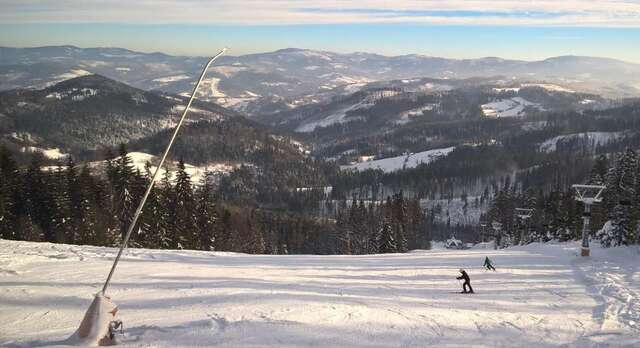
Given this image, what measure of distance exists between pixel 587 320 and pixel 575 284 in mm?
5845

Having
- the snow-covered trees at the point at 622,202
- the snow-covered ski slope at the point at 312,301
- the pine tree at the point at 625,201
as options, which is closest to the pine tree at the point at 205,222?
the snow-covered ski slope at the point at 312,301

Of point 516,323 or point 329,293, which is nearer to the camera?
point 516,323

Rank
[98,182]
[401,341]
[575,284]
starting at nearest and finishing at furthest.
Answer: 1. [401,341]
2. [575,284]
3. [98,182]

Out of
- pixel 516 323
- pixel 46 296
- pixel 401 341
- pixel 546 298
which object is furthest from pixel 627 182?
pixel 46 296

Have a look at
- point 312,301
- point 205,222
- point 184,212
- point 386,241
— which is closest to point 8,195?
point 184,212

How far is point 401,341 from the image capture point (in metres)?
12.1

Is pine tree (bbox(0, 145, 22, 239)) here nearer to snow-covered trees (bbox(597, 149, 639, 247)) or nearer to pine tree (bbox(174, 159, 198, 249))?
pine tree (bbox(174, 159, 198, 249))

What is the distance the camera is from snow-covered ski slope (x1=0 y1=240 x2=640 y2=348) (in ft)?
38.4

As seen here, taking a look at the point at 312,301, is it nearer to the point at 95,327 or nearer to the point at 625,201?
the point at 95,327

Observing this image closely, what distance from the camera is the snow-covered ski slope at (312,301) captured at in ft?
38.4

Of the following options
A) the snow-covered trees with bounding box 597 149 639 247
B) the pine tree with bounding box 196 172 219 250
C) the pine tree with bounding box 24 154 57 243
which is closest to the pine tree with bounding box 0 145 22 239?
the pine tree with bounding box 24 154 57 243

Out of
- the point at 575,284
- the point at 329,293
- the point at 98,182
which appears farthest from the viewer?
the point at 98,182

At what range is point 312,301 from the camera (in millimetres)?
15289

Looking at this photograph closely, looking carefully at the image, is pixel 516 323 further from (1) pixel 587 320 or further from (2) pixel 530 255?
(2) pixel 530 255
